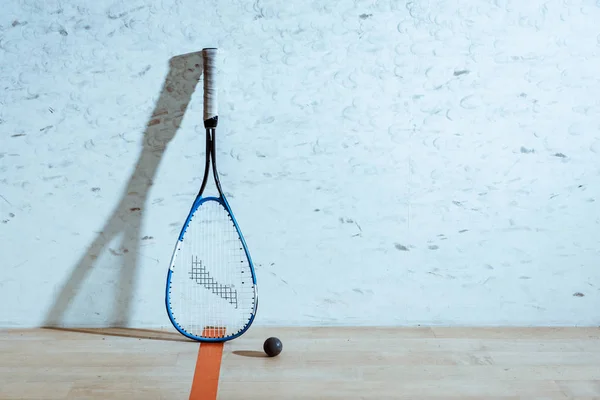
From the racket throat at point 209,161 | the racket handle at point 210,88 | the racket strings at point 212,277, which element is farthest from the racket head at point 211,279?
the racket handle at point 210,88

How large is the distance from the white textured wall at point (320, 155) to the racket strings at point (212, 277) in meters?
0.08

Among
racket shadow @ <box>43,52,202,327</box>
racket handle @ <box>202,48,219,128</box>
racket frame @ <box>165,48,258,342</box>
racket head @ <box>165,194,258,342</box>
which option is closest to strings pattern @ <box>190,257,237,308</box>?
racket head @ <box>165,194,258,342</box>

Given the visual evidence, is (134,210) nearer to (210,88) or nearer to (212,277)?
(212,277)

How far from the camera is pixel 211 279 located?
256cm

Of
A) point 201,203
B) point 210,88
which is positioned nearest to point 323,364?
point 201,203

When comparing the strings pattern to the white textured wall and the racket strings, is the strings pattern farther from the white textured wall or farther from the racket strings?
the white textured wall

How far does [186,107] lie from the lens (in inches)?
97.5

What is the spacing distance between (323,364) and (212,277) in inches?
21.4

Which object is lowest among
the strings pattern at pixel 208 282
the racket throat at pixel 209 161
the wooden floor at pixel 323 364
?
the wooden floor at pixel 323 364

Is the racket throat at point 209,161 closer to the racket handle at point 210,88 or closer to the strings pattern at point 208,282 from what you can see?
the racket handle at point 210,88

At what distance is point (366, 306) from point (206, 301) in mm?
617

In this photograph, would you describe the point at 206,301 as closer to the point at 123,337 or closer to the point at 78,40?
the point at 123,337

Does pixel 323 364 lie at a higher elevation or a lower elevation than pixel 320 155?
lower

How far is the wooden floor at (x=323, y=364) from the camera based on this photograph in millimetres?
2145
